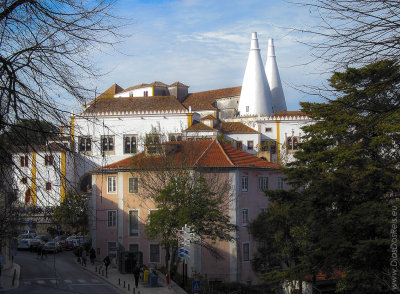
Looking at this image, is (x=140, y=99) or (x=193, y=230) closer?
(x=193, y=230)

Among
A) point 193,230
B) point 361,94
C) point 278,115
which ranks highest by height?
point 278,115

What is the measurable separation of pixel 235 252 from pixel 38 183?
29.0 metres

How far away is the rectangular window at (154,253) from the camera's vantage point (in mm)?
37594

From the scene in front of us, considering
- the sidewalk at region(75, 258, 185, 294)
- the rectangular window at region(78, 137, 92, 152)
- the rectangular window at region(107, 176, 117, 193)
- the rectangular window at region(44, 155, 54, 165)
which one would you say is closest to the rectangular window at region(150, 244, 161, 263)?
the sidewalk at region(75, 258, 185, 294)

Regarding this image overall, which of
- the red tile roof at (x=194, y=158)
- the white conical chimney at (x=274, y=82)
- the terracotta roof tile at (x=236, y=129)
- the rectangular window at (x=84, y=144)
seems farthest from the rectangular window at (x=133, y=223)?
the white conical chimney at (x=274, y=82)

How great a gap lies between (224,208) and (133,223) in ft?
23.1

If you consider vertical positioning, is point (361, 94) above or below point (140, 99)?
below

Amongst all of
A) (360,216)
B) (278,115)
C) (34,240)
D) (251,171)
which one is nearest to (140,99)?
(278,115)

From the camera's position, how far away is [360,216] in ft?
63.8

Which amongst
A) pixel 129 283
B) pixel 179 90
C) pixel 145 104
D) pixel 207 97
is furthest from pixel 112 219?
pixel 179 90

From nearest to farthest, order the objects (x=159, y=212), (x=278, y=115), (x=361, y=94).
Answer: (x=361, y=94)
(x=159, y=212)
(x=278, y=115)

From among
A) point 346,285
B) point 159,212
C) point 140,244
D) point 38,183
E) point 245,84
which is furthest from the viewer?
point 245,84

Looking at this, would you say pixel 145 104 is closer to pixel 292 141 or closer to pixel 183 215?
pixel 292 141

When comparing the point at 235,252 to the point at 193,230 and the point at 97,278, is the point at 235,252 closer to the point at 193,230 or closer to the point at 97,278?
the point at 193,230
